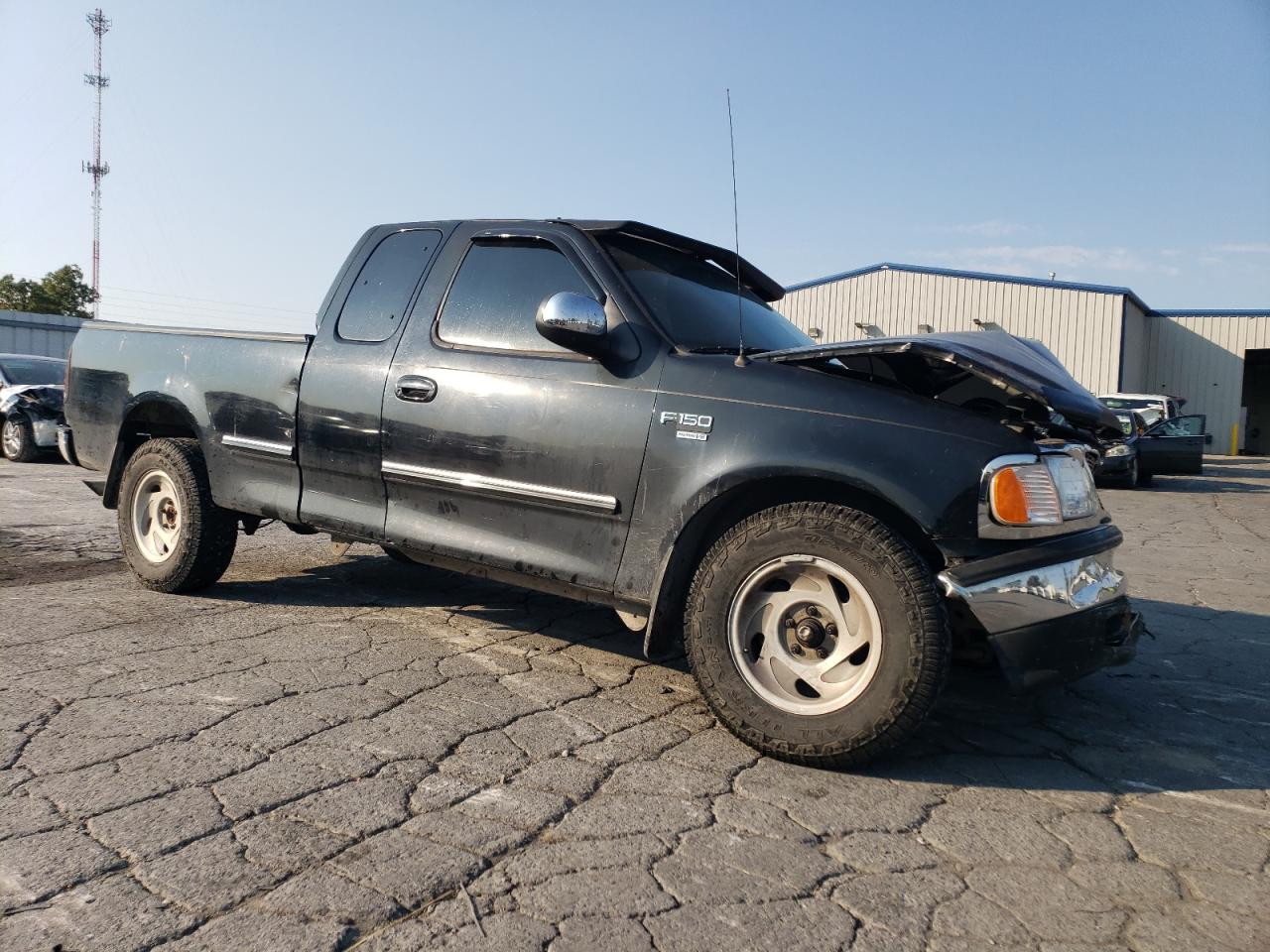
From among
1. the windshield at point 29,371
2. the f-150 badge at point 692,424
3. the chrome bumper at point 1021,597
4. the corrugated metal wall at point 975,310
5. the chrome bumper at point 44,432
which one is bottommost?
the chrome bumper at point 1021,597

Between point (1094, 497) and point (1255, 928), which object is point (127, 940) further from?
point (1094, 497)

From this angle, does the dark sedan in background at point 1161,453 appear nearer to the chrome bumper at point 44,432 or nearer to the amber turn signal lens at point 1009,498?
the amber turn signal lens at point 1009,498

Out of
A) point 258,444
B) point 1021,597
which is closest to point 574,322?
point 1021,597

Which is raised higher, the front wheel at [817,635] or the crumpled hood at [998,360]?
the crumpled hood at [998,360]

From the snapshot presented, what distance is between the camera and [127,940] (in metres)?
1.91

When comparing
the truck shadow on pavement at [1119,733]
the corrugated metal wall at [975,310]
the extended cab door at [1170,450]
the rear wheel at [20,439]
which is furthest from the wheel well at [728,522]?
the corrugated metal wall at [975,310]

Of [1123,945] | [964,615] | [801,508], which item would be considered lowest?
[1123,945]

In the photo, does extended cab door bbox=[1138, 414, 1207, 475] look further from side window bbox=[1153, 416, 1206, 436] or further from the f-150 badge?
the f-150 badge

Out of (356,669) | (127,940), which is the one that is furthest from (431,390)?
(127,940)

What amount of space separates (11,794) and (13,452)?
12393 millimetres

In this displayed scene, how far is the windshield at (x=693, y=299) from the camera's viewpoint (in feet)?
12.4

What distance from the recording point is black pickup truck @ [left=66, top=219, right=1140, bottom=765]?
2.89 metres

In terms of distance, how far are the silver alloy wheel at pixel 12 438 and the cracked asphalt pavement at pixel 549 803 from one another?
9.78 metres

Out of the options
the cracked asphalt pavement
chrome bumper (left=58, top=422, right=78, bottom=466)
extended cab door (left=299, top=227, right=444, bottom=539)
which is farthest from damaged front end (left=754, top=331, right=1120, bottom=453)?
chrome bumper (left=58, top=422, right=78, bottom=466)
